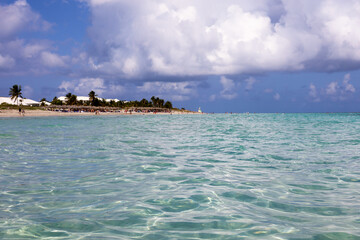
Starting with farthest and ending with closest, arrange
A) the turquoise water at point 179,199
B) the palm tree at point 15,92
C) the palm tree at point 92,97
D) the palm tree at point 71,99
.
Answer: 1. the palm tree at point 92,97
2. the palm tree at point 71,99
3. the palm tree at point 15,92
4. the turquoise water at point 179,199

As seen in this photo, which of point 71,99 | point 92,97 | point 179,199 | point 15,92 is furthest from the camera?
point 92,97

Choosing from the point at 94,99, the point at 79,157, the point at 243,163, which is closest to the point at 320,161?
the point at 243,163

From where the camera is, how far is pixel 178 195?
605 centimetres

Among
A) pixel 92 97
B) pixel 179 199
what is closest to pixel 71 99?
pixel 92 97

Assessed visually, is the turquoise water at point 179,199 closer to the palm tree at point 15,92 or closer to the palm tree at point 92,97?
the palm tree at point 15,92

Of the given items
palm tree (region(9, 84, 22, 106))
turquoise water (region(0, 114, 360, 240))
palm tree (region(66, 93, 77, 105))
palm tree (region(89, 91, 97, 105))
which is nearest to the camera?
turquoise water (region(0, 114, 360, 240))

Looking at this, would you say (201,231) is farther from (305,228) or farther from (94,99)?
(94,99)

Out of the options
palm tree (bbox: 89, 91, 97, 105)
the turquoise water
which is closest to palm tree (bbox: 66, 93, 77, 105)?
palm tree (bbox: 89, 91, 97, 105)

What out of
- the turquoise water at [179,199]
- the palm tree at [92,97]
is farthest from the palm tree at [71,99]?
the turquoise water at [179,199]

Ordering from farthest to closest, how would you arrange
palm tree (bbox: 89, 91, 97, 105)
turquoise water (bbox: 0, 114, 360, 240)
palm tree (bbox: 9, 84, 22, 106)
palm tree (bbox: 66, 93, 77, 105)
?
palm tree (bbox: 89, 91, 97, 105) → palm tree (bbox: 66, 93, 77, 105) → palm tree (bbox: 9, 84, 22, 106) → turquoise water (bbox: 0, 114, 360, 240)

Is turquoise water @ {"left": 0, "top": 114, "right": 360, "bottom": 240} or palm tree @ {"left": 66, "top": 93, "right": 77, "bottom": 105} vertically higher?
palm tree @ {"left": 66, "top": 93, "right": 77, "bottom": 105}

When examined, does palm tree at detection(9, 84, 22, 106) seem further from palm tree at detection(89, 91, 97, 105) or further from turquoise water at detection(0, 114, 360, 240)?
turquoise water at detection(0, 114, 360, 240)

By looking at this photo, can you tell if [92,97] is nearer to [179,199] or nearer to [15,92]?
[15,92]

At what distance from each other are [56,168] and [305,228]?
7.44 metres
